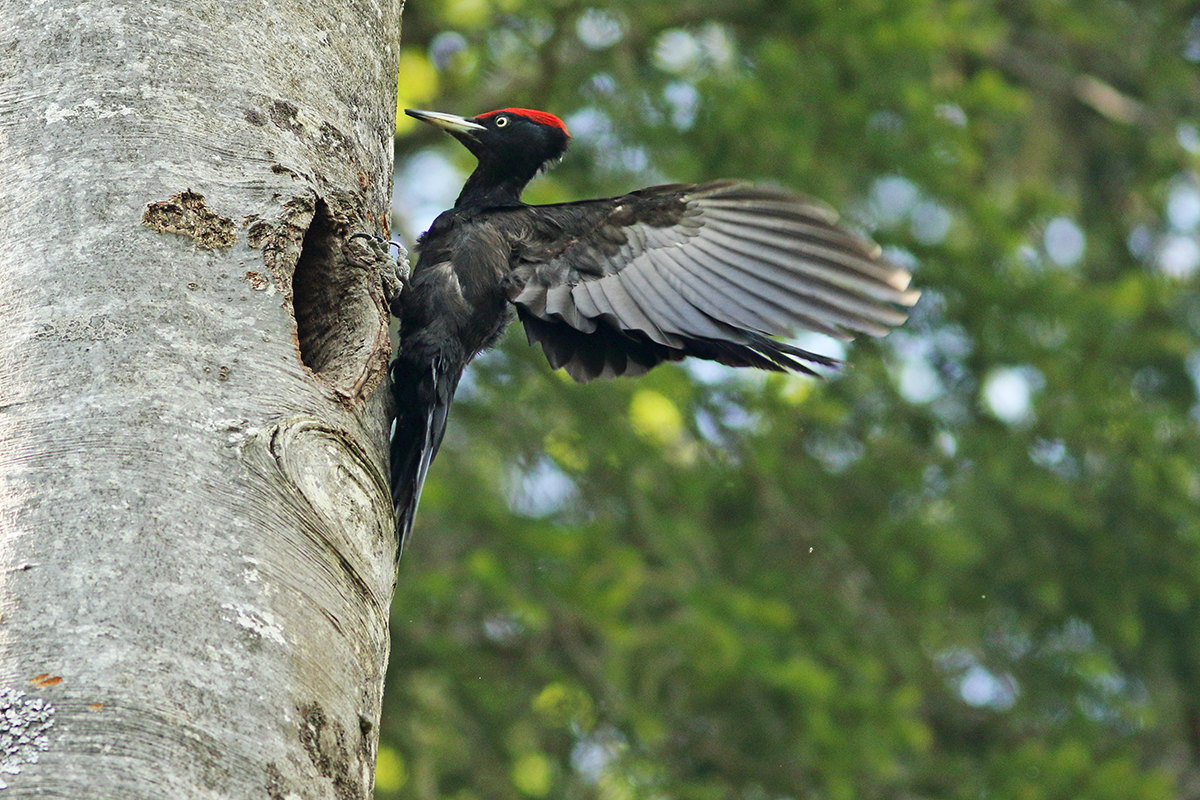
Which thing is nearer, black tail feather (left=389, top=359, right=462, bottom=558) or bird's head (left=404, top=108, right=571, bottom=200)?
black tail feather (left=389, top=359, right=462, bottom=558)

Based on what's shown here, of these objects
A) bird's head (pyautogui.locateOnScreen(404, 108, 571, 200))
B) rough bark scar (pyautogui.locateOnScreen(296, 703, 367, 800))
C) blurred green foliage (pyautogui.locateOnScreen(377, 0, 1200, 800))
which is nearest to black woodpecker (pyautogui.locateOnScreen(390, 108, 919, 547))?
bird's head (pyautogui.locateOnScreen(404, 108, 571, 200))

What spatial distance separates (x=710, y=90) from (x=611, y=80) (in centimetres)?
48

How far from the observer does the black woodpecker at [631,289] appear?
2.45 metres

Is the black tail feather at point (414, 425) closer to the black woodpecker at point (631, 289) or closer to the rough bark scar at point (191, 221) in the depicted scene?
the black woodpecker at point (631, 289)

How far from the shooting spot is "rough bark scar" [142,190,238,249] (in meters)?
1.64

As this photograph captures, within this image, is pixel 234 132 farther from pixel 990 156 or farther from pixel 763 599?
pixel 990 156

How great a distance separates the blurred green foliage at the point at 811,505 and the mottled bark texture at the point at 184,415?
3.13 meters

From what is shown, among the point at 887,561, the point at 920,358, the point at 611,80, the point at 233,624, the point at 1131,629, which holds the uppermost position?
the point at 233,624

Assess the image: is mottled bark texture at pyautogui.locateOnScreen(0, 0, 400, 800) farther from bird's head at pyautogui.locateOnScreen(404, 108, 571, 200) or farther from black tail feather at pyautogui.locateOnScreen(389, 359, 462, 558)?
bird's head at pyautogui.locateOnScreen(404, 108, 571, 200)

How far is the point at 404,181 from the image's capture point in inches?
245

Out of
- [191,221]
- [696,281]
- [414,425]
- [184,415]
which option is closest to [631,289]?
[696,281]

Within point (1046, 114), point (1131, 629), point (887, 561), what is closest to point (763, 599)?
point (887, 561)

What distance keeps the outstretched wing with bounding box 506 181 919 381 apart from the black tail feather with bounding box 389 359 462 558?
0.22 m

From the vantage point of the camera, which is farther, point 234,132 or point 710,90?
point 710,90
